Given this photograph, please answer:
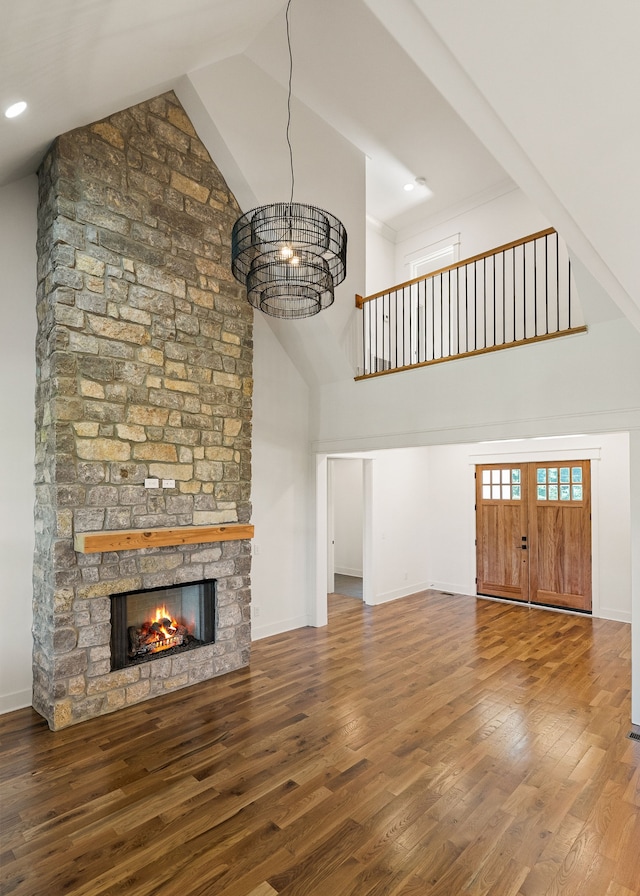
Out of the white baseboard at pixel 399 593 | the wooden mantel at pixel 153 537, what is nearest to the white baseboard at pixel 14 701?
the wooden mantel at pixel 153 537

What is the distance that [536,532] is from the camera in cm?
759

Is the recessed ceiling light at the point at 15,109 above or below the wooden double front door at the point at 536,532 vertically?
above

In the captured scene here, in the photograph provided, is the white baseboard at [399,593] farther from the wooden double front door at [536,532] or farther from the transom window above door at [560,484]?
the transom window above door at [560,484]

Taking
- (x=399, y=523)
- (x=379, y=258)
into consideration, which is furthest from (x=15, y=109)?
(x=399, y=523)

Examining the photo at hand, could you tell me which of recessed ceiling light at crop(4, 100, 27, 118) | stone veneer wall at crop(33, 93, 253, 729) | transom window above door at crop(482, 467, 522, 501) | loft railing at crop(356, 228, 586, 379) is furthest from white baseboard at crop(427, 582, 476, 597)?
recessed ceiling light at crop(4, 100, 27, 118)

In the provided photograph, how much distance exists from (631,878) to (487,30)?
3304 mm

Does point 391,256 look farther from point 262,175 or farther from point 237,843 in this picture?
point 237,843

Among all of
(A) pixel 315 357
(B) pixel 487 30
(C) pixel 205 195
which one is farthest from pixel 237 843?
(C) pixel 205 195

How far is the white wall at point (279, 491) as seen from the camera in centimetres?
593

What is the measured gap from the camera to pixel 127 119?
431cm

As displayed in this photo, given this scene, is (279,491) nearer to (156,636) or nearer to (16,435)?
(156,636)

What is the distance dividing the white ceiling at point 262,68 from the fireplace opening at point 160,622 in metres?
3.50

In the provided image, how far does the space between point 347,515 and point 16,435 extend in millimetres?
6983

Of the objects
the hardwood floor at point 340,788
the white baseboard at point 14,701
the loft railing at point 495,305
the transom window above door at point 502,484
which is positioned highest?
the loft railing at point 495,305
